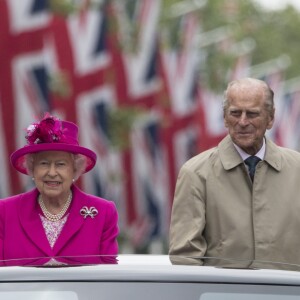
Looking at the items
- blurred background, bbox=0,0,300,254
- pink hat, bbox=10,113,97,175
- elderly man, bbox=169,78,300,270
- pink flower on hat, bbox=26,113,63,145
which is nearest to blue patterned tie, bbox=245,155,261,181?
elderly man, bbox=169,78,300,270

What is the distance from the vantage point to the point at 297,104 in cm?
6800

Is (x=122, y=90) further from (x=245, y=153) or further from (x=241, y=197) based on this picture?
(x=241, y=197)

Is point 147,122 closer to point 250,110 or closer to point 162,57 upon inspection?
point 162,57

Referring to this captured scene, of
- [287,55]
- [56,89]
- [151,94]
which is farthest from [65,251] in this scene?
[287,55]

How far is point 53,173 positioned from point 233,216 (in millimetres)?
943

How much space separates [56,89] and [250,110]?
18068mm

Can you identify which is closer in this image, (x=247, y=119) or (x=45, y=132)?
(x=45, y=132)

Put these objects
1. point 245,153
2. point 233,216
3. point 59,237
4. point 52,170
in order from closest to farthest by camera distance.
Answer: point 59,237
point 52,170
point 233,216
point 245,153

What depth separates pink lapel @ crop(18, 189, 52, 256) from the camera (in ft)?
22.0

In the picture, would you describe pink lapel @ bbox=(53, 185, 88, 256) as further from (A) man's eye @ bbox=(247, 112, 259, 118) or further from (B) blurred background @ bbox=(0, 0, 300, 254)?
(B) blurred background @ bbox=(0, 0, 300, 254)

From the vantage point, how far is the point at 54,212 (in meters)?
6.82

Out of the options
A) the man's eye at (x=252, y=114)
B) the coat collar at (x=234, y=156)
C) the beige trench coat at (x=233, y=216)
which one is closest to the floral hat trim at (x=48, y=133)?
the beige trench coat at (x=233, y=216)

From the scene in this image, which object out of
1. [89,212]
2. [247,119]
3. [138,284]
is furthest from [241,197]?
[138,284]

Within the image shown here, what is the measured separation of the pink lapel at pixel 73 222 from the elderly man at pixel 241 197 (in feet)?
1.90
